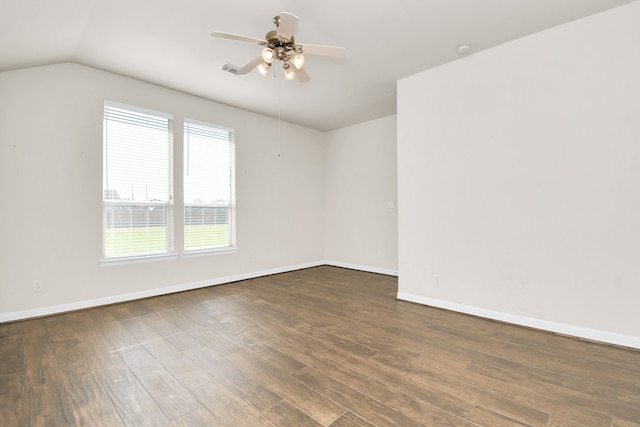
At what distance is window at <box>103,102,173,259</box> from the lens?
3.71 meters

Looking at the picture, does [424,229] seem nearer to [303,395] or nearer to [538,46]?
[538,46]

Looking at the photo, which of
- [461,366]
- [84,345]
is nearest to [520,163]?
[461,366]

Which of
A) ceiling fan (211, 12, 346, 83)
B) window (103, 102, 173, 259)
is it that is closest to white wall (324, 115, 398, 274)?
ceiling fan (211, 12, 346, 83)

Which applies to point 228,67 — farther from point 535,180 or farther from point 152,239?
point 535,180

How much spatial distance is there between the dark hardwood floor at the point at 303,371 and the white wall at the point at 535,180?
360 mm

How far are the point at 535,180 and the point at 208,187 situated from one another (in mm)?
4433

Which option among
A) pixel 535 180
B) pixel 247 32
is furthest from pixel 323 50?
pixel 535 180

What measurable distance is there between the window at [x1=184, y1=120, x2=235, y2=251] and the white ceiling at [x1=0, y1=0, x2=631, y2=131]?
928mm

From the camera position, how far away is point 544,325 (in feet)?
9.25

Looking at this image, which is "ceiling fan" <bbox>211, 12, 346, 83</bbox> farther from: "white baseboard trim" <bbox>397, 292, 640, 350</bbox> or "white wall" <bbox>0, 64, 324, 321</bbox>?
"white baseboard trim" <bbox>397, 292, 640, 350</bbox>

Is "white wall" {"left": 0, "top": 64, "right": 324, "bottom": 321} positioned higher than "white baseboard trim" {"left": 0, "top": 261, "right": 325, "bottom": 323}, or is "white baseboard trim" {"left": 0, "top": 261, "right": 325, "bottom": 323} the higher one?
"white wall" {"left": 0, "top": 64, "right": 324, "bottom": 321}

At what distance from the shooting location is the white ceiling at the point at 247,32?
242cm

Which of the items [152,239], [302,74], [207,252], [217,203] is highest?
[302,74]

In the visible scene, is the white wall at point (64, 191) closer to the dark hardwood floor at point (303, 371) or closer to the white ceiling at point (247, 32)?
the white ceiling at point (247, 32)
